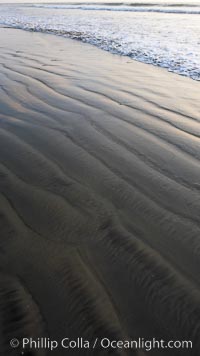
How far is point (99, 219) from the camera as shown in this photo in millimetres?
2809

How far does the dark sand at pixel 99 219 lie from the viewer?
1.99m

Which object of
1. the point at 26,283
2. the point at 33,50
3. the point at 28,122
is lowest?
the point at 26,283

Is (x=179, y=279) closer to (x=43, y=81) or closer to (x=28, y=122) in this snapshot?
(x=28, y=122)

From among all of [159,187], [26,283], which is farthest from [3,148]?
[26,283]

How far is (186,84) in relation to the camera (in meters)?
6.85

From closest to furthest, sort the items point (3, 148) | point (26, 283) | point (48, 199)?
point (26, 283), point (48, 199), point (3, 148)

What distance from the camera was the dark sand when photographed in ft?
6.53

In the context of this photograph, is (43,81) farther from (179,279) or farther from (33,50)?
(179,279)

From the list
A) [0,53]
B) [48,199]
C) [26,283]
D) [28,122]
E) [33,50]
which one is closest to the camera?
[26,283]

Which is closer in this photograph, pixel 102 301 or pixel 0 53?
pixel 102 301

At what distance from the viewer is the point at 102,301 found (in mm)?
2066

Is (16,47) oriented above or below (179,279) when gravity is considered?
above

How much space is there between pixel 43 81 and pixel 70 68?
55.5 inches

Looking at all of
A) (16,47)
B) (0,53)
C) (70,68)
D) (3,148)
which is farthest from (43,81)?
(16,47)
